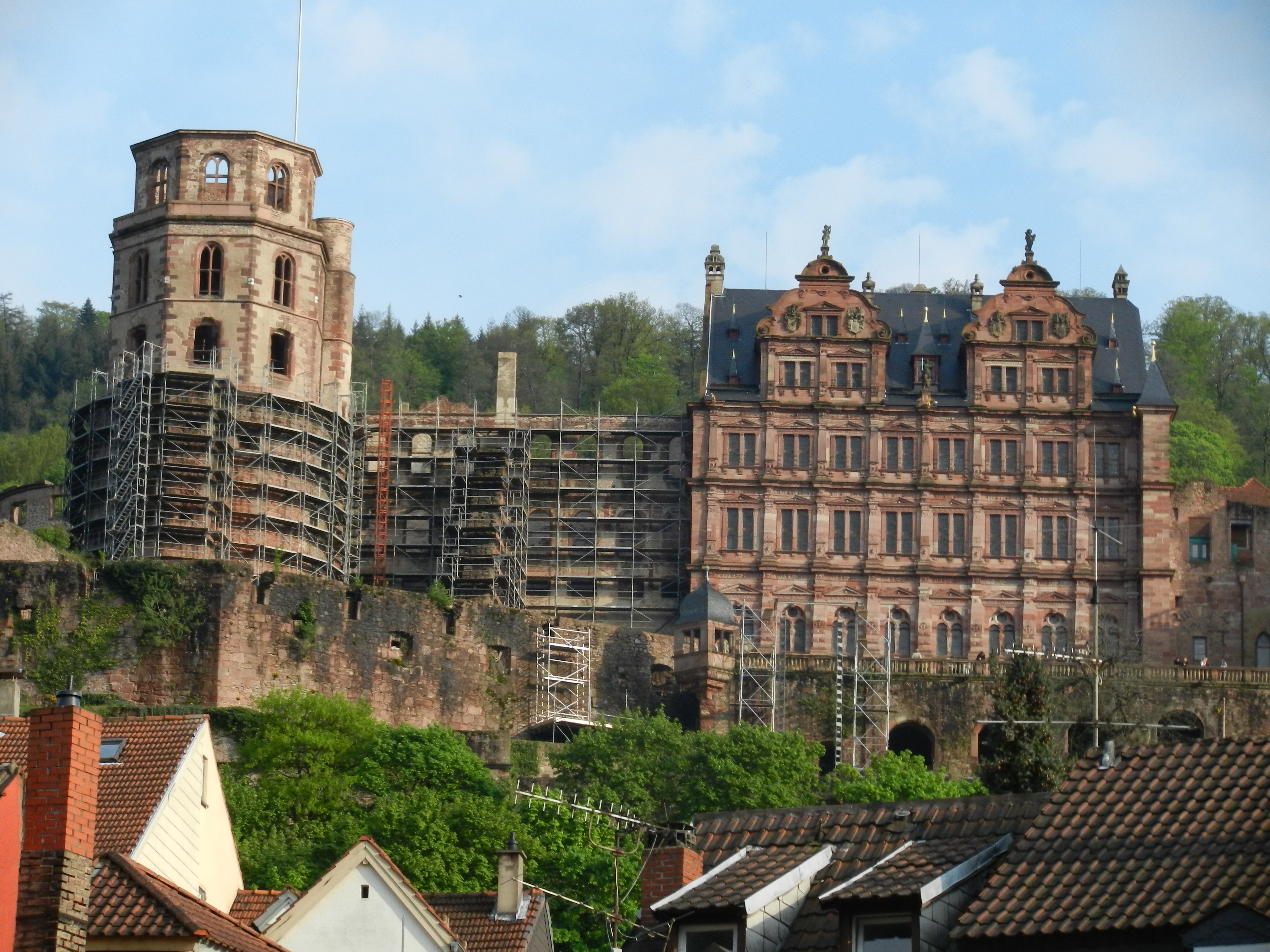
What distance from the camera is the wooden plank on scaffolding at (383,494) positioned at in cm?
10081

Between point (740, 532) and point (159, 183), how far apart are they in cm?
2290

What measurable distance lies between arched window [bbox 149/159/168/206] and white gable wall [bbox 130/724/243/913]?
56.0m

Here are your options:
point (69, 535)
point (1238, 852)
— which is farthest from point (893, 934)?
point (69, 535)

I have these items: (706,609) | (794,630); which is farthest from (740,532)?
(706,609)

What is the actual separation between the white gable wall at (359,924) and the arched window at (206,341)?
55171mm

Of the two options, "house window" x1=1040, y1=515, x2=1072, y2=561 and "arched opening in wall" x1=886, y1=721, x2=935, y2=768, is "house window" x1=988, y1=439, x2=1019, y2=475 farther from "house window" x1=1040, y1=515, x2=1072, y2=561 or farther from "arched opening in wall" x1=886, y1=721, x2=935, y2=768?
"arched opening in wall" x1=886, y1=721, x2=935, y2=768

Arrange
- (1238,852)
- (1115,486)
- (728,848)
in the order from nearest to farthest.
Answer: (1238,852), (728,848), (1115,486)

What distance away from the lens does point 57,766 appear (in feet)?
88.7

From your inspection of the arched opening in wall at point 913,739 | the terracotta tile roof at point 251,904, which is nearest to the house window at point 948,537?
the arched opening in wall at point 913,739

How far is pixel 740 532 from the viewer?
100 meters

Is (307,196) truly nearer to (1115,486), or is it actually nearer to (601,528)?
(601,528)

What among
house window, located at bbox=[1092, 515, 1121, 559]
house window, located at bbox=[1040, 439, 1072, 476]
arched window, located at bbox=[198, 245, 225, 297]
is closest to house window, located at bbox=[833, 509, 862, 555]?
house window, located at bbox=[1040, 439, 1072, 476]

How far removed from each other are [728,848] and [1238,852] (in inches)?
260

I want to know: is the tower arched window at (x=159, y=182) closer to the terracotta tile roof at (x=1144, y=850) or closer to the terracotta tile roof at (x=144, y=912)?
the terracotta tile roof at (x=144, y=912)
